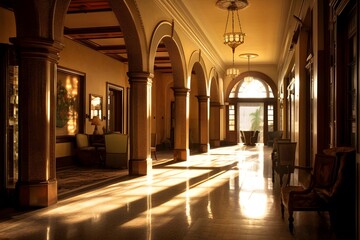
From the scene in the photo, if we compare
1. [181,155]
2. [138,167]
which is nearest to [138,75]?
[138,167]

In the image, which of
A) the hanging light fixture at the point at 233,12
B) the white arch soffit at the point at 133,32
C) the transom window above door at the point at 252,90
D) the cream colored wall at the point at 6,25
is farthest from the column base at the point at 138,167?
the transom window above door at the point at 252,90

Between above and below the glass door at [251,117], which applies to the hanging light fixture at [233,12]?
above

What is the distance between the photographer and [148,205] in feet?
19.1

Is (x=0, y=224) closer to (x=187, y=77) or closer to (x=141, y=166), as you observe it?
(x=141, y=166)

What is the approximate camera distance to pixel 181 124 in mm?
12859

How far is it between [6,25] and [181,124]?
610cm

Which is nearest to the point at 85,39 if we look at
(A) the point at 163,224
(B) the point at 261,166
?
(B) the point at 261,166

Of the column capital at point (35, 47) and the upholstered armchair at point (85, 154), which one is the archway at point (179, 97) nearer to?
the upholstered armchair at point (85, 154)

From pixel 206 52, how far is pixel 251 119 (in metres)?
8.60

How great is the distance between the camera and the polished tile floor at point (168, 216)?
14.1ft

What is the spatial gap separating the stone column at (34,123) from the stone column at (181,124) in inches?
288

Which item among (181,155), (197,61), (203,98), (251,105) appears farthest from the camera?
(251,105)

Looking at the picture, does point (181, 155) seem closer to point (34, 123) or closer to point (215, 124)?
point (34, 123)

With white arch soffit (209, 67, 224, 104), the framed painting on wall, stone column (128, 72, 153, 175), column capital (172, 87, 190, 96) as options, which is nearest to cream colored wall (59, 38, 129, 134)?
the framed painting on wall
